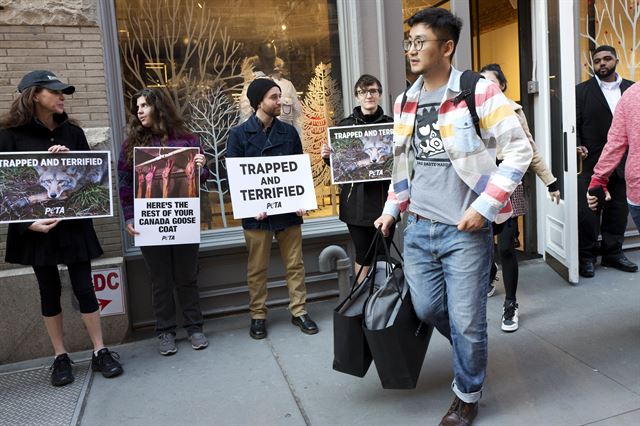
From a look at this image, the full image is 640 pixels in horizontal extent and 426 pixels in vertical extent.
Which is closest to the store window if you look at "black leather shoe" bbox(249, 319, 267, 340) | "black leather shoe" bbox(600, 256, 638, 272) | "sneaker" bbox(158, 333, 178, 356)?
"black leather shoe" bbox(249, 319, 267, 340)

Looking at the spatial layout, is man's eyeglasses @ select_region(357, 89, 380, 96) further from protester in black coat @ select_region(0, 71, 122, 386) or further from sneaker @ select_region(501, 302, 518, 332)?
protester in black coat @ select_region(0, 71, 122, 386)

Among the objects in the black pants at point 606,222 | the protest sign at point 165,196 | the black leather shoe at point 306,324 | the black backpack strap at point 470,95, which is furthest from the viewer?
the black pants at point 606,222

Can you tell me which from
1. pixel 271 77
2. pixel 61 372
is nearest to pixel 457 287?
pixel 61 372

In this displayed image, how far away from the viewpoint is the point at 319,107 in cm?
543

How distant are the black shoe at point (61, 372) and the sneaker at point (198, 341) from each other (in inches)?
35.0

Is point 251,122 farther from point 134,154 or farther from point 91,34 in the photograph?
point 91,34

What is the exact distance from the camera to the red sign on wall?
4.38m

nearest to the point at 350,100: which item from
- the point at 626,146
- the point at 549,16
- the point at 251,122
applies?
the point at 251,122

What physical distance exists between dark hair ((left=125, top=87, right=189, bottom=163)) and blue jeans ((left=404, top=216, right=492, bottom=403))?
6.96 feet

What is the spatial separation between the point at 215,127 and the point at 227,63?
2.02 ft

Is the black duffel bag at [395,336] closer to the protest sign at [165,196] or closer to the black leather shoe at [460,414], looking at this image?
the black leather shoe at [460,414]

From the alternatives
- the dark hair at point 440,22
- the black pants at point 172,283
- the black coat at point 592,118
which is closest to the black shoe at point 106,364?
the black pants at point 172,283

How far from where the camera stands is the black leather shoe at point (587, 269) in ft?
17.8

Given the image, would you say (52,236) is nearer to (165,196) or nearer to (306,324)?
(165,196)
